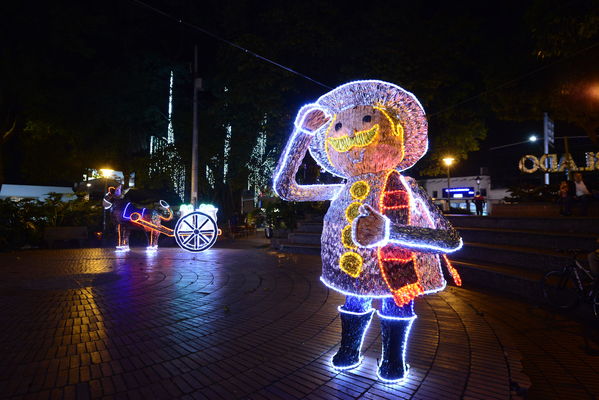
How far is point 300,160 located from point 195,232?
25.6 ft

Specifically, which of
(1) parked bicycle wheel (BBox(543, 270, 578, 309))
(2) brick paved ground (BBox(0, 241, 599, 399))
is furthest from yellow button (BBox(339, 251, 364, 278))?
(1) parked bicycle wheel (BBox(543, 270, 578, 309))

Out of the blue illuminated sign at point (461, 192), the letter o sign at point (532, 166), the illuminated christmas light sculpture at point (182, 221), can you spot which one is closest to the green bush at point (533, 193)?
the letter o sign at point (532, 166)

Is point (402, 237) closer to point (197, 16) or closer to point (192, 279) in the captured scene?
point (192, 279)

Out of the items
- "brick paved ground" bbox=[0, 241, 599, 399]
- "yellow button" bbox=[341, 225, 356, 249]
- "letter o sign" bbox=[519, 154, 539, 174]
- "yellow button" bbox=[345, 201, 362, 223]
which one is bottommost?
"brick paved ground" bbox=[0, 241, 599, 399]

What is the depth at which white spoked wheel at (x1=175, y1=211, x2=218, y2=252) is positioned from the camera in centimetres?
1024

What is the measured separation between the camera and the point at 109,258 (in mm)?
9469

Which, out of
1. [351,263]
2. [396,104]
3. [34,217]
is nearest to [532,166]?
[396,104]

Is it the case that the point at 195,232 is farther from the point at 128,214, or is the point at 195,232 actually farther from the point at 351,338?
the point at 351,338

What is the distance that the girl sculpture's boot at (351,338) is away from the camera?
9.48ft

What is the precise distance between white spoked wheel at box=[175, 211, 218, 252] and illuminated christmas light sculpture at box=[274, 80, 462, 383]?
7.76m

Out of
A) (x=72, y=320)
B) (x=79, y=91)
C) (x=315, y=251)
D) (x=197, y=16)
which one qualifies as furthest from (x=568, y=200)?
(x=79, y=91)

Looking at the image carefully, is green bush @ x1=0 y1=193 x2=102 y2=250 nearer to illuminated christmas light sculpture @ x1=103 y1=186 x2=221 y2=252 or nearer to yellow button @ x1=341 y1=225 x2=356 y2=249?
illuminated christmas light sculpture @ x1=103 y1=186 x2=221 y2=252

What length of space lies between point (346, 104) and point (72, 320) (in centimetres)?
406

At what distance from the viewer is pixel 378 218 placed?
242cm
